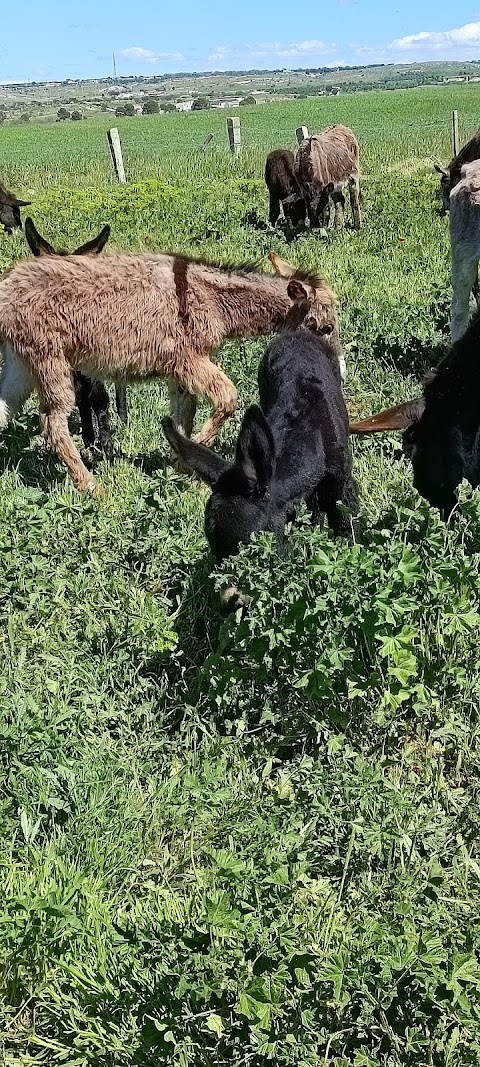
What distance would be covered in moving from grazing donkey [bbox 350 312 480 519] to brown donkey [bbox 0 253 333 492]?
64.0 inches

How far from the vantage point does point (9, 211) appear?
1722 cm

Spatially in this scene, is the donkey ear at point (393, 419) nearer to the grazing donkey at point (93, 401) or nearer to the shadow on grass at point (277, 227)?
the grazing donkey at point (93, 401)

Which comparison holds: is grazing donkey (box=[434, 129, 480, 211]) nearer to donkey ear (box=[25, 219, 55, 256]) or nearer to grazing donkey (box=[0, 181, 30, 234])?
donkey ear (box=[25, 219, 55, 256])

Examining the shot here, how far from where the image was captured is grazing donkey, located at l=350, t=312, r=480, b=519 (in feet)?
14.5

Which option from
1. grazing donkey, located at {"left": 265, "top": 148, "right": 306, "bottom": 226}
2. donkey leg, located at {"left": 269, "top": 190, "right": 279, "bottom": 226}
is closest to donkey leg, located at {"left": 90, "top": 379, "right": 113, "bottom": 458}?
A: grazing donkey, located at {"left": 265, "top": 148, "right": 306, "bottom": 226}

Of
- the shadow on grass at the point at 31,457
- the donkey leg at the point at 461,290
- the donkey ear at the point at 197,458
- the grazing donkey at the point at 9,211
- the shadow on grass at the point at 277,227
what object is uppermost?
the grazing donkey at the point at 9,211

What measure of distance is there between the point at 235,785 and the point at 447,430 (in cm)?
211

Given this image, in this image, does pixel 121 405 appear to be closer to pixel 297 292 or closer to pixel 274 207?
pixel 297 292

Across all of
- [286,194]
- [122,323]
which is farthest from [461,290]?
[286,194]

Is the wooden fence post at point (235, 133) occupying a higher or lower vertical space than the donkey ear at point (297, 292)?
higher

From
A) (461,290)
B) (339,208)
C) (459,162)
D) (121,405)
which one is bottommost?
(121,405)

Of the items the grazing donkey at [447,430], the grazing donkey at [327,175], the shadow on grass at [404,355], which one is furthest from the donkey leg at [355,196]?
the grazing donkey at [447,430]

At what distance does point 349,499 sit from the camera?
4668 millimetres

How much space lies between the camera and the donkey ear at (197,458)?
162 inches
